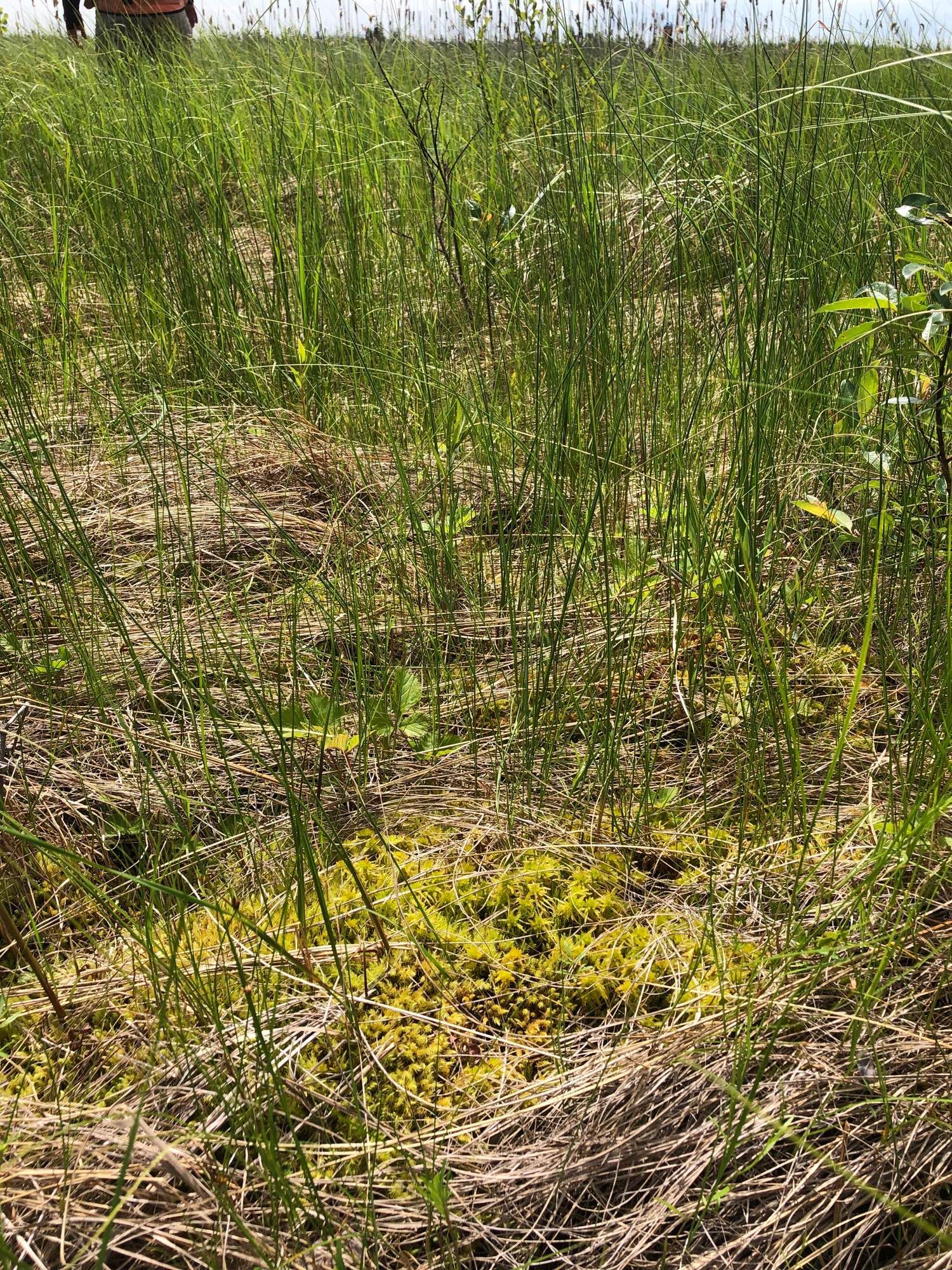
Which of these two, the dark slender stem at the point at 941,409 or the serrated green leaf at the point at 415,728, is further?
the serrated green leaf at the point at 415,728

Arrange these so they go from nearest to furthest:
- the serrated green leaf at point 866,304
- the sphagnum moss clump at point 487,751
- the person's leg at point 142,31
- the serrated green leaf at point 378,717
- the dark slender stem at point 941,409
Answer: the sphagnum moss clump at point 487,751 < the serrated green leaf at point 866,304 < the dark slender stem at point 941,409 < the serrated green leaf at point 378,717 < the person's leg at point 142,31

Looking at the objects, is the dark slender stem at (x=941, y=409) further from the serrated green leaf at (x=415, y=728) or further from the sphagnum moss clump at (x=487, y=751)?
the serrated green leaf at (x=415, y=728)

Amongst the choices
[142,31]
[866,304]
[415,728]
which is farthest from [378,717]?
[142,31]

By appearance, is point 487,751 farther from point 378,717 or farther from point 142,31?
point 142,31

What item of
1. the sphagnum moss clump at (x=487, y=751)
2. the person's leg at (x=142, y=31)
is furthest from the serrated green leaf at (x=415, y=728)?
the person's leg at (x=142, y=31)

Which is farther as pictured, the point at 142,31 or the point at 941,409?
the point at 142,31

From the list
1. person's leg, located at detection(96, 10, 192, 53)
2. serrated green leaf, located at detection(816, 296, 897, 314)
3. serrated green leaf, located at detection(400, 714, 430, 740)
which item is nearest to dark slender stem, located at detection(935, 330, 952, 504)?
serrated green leaf, located at detection(816, 296, 897, 314)

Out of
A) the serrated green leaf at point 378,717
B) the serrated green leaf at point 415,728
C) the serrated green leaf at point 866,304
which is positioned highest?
the serrated green leaf at point 866,304

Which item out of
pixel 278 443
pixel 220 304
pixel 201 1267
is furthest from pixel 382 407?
pixel 201 1267

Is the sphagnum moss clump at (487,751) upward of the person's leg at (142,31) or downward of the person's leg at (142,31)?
downward

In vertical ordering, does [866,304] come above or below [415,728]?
above

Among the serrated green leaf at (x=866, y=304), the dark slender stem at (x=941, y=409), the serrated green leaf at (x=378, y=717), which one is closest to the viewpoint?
the serrated green leaf at (x=866, y=304)

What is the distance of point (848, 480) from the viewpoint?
1916 millimetres

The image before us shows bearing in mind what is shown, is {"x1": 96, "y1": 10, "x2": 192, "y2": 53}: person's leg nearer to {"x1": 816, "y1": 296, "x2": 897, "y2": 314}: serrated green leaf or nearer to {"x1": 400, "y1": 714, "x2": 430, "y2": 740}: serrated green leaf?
{"x1": 400, "y1": 714, "x2": 430, "y2": 740}: serrated green leaf
